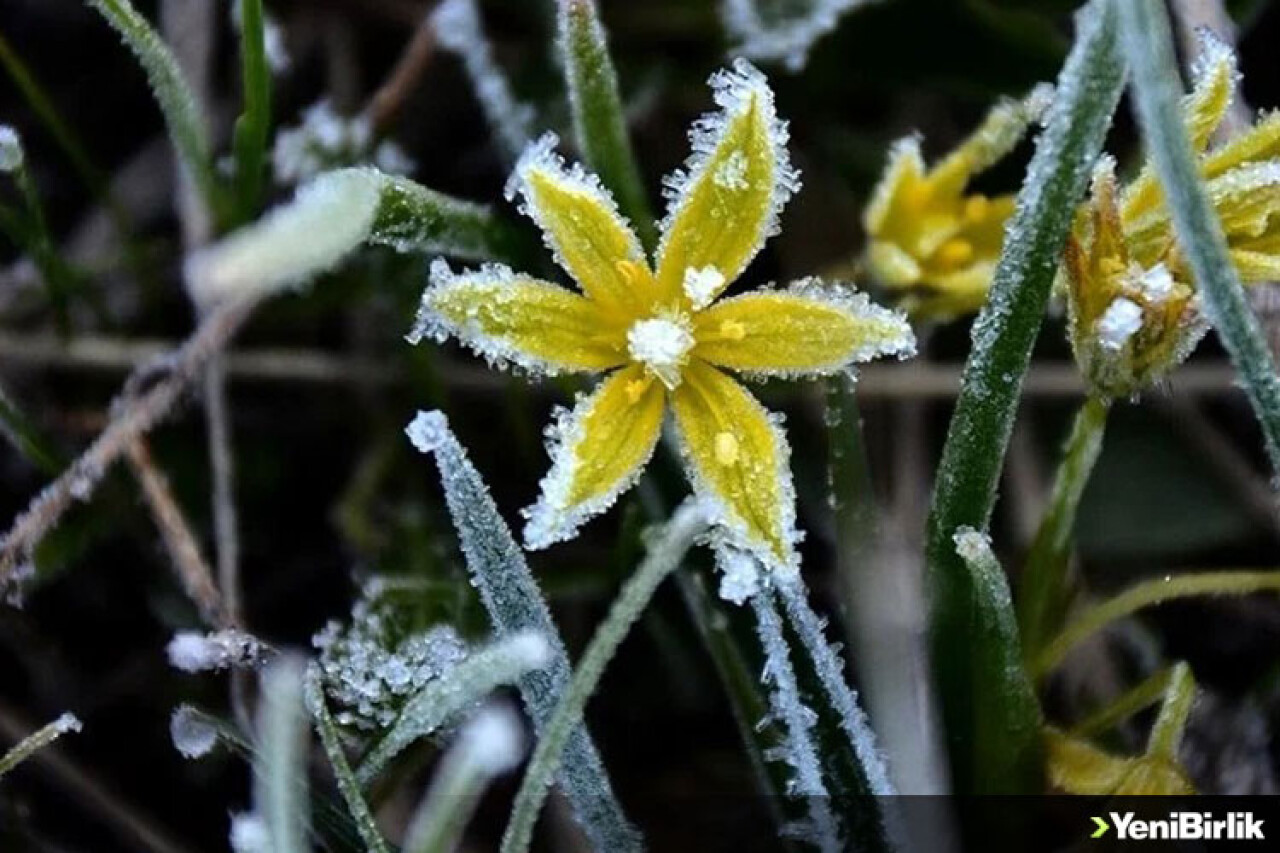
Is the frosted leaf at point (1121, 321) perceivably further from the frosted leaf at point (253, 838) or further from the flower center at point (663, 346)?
the frosted leaf at point (253, 838)

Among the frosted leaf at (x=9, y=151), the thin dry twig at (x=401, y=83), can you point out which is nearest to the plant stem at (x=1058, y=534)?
the thin dry twig at (x=401, y=83)

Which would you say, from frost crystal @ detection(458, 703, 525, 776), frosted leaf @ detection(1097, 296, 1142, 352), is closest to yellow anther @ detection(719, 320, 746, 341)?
frosted leaf @ detection(1097, 296, 1142, 352)

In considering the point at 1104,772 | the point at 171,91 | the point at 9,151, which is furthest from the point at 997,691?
the point at 9,151

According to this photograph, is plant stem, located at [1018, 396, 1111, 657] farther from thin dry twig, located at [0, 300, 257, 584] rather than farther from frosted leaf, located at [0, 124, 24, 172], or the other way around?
frosted leaf, located at [0, 124, 24, 172]

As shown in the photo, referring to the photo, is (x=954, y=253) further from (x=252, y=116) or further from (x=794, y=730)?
(x=252, y=116)

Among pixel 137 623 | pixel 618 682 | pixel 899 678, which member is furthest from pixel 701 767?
pixel 137 623

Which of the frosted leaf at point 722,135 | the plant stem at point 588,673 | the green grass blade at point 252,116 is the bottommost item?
the plant stem at point 588,673
